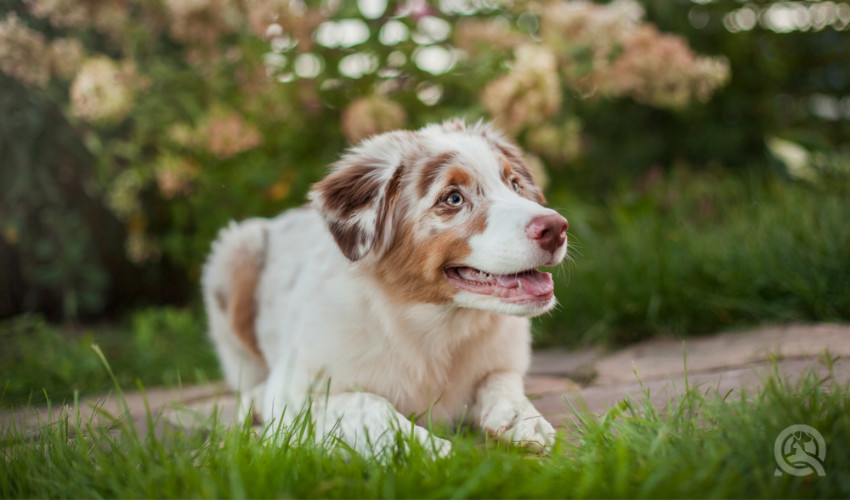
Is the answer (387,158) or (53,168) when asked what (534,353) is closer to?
(387,158)

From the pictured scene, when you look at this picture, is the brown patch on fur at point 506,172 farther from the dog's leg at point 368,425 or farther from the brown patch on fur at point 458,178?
the dog's leg at point 368,425

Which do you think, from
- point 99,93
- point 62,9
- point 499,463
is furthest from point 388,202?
point 62,9

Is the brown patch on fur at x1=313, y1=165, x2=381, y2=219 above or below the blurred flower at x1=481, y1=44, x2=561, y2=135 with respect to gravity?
below

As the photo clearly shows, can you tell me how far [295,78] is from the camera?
445cm

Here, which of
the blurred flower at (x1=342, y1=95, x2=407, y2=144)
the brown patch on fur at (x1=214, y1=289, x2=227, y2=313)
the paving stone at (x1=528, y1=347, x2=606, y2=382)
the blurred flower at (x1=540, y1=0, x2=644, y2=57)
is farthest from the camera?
the blurred flower at (x1=540, y1=0, x2=644, y2=57)

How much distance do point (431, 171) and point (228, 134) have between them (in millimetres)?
2429

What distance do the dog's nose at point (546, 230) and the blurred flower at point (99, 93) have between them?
3068mm

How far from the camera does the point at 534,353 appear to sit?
3932 mm

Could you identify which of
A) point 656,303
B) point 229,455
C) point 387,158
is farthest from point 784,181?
point 229,455

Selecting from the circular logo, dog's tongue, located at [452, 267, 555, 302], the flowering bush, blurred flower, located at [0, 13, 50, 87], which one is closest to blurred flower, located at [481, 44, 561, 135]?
the flowering bush

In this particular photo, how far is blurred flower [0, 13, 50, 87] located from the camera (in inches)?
147

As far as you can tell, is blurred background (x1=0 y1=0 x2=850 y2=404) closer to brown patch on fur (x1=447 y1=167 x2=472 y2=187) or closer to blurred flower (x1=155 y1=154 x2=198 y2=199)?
blurred flower (x1=155 y1=154 x2=198 y2=199)

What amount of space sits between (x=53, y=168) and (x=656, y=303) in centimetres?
448

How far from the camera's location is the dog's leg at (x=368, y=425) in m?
1.77
